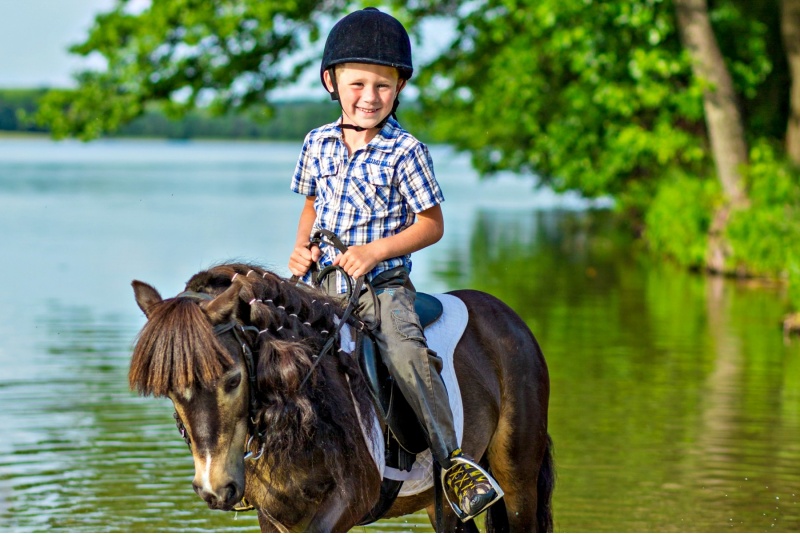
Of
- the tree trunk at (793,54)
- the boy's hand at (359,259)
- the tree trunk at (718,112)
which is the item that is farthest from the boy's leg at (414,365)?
the tree trunk at (793,54)

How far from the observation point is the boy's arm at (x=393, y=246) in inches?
175

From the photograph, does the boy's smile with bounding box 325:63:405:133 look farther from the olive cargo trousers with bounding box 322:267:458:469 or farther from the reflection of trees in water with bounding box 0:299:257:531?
the reflection of trees in water with bounding box 0:299:257:531

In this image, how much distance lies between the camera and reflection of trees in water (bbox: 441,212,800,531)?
24.3 ft

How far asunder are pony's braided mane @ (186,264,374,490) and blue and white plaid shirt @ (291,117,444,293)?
1.16ft

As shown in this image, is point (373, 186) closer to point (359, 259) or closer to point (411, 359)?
point (359, 259)

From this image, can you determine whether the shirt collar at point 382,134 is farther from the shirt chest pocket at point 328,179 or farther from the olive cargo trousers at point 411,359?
the olive cargo trousers at point 411,359

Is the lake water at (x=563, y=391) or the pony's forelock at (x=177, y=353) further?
the lake water at (x=563, y=391)

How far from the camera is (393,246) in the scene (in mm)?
4504

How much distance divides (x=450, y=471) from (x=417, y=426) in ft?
0.69

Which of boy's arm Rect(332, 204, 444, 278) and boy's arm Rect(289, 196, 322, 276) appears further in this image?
boy's arm Rect(289, 196, 322, 276)

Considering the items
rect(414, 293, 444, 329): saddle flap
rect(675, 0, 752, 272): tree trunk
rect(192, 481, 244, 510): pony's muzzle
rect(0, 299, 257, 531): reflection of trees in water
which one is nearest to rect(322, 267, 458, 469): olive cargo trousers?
rect(414, 293, 444, 329): saddle flap

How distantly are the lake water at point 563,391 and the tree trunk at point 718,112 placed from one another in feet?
3.66

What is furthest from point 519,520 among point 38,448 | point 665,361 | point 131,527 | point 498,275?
point 498,275

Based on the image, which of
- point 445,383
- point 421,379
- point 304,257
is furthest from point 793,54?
point 421,379
